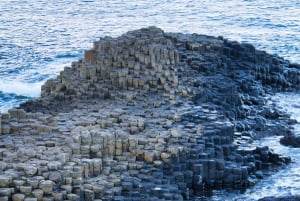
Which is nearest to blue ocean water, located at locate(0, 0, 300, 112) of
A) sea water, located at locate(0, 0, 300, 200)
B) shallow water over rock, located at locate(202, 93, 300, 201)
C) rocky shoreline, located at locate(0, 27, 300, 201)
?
sea water, located at locate(0, 0, 300, 200)

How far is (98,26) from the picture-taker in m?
59.4

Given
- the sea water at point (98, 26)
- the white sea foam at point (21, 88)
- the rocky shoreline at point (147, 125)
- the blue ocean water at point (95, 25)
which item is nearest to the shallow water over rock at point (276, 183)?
the rocky shoreline at point (147, 125)

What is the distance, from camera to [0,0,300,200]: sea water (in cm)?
4744

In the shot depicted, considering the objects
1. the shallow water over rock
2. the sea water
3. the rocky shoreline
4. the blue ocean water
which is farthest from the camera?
the blue ocean water

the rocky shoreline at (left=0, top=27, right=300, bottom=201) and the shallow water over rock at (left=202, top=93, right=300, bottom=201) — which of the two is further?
the shallow water over rock at (left=202, top=93, right=300, bottom=201)

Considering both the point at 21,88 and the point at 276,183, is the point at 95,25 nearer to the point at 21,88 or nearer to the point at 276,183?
the point at 21,88

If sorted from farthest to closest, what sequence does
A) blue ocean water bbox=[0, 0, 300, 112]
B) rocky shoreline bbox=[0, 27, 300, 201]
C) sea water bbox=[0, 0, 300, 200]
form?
blue ocean water bbox=[0, 0, 300, 112]
sea water bbox=[0, 0, 300, 200]
rocky shoreline bbox=[0, 27, 300, 201]

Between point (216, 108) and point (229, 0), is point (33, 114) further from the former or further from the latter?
point (229, 0)

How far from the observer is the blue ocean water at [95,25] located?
4812 cm

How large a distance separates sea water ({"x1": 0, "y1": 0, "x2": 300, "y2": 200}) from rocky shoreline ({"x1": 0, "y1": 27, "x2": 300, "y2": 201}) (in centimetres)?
372

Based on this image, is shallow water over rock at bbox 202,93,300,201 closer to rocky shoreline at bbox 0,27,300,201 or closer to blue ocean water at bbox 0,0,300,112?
rocky shoreline at bbox 0,27,300,201

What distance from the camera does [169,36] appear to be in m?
38.7

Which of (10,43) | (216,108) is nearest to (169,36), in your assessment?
(216,108)

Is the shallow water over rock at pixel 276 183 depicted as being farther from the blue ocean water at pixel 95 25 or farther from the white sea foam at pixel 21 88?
the blue ocean water at pixel 95 25
